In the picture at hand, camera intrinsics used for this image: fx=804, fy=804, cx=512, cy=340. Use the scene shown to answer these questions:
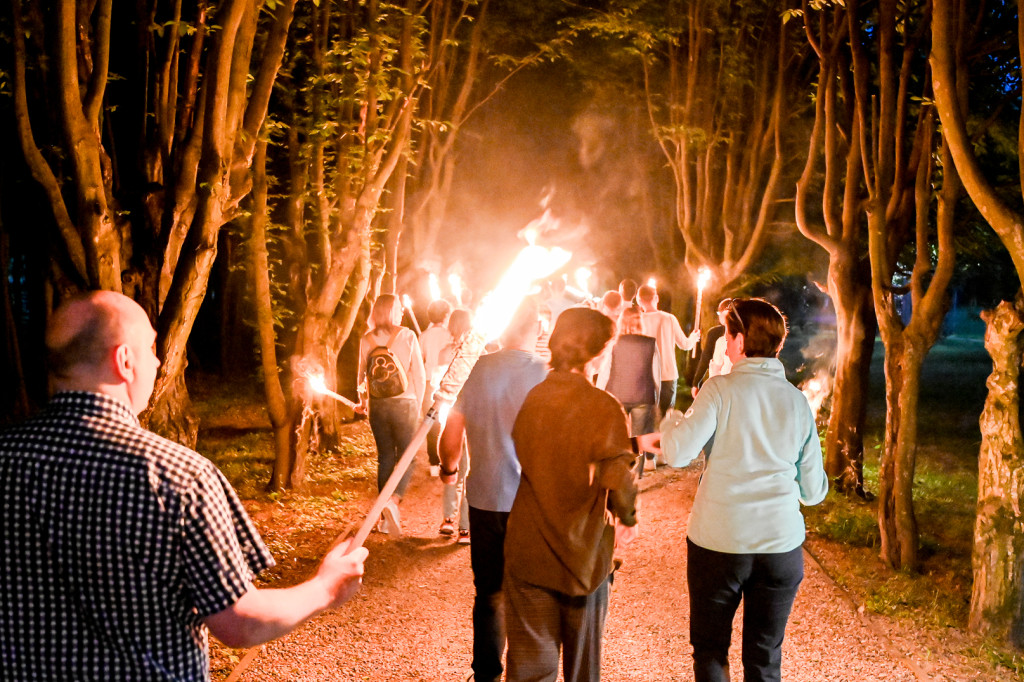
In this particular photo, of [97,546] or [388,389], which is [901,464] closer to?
[388,389]

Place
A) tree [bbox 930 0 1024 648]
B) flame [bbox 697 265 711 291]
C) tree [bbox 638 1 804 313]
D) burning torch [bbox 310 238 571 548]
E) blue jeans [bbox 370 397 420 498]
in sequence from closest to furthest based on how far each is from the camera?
1. burning torch [bbox 310 238 571 548]
2. tree [bbox 930 0 1024 648]
3. blue jeans [bbox 370 397 420 498]
4. flame [bbox 697 265 711 291]
5. tree [bbox 638 1 804 313]

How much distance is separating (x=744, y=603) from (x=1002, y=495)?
3260 millimetres

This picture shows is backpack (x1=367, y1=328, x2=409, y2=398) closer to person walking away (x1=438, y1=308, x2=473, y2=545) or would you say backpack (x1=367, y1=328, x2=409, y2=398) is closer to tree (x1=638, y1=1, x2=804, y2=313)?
person walking away (x1=438, y1=308, x2=473, y2=545)

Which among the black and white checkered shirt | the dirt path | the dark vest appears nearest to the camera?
the black and white checkered shirt

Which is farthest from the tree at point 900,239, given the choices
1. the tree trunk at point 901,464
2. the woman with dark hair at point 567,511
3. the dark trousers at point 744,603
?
the woman with dark hair at point 567,511

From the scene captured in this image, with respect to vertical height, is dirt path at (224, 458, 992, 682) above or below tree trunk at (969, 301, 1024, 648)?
below

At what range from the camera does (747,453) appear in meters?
3.97

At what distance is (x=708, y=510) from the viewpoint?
4043 millimetres

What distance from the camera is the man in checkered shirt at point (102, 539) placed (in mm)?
2033

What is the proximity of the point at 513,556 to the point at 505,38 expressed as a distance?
16.5 metres

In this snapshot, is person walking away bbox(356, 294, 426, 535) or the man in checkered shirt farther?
person walking away bbox(356, 294, 426, 535)

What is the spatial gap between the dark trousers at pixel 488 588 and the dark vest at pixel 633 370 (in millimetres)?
5048

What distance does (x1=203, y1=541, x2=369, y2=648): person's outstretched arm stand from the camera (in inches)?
83.6

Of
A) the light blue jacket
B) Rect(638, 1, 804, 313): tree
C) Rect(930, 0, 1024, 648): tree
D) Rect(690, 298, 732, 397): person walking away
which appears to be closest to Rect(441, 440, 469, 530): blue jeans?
Rect(690, 298, 732, 397): person walking away
